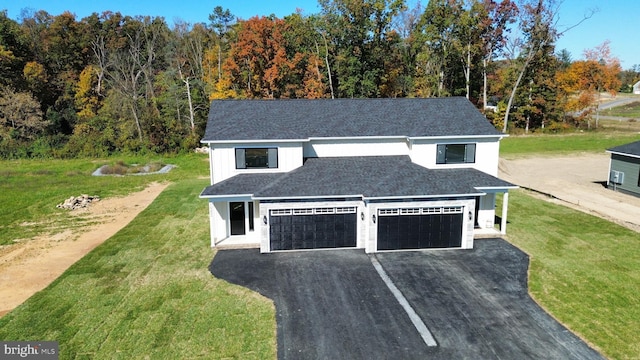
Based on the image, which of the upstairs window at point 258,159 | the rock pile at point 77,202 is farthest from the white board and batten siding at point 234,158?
the rock pile at point 77,202

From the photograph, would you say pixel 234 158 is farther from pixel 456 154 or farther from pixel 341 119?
pixel 456 154

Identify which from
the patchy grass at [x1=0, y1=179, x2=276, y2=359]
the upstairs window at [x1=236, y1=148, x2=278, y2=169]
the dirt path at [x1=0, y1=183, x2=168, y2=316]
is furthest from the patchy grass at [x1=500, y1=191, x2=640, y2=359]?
the dirt path at [x1=0, y1=183, x2=168, y2=316]

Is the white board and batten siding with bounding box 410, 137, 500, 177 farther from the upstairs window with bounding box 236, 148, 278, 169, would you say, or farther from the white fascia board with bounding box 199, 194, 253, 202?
the white fascia board with bounding box 199, 194, 253, 202

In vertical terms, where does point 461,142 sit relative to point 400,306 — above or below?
above

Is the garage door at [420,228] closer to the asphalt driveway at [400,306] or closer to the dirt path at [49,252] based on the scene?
the asphalt driveway at [400,306]

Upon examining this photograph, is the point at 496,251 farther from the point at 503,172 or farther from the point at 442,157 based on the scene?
the point at 503,172
